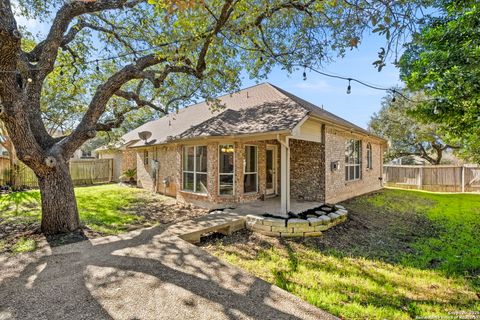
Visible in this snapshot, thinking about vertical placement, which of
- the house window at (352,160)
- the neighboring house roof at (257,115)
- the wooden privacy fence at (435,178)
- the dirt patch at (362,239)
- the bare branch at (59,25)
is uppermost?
the bare branch at (59,25)

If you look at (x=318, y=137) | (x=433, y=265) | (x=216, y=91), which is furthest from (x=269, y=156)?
(x=433, y=265)

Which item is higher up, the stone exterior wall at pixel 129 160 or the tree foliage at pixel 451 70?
the tree foliage at pixel 451 70

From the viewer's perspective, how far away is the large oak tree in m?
4.68

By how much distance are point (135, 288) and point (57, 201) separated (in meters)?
3.80

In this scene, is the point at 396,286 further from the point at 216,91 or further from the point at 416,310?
the point at 216,91

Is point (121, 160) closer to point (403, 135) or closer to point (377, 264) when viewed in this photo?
point (377, 264)

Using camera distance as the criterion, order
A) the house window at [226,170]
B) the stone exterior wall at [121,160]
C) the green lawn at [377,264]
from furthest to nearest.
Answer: the stone exterior wall at [121,160] < the house window at [226,170] < the green lawn at [377,264]

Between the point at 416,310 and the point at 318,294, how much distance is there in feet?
4.23

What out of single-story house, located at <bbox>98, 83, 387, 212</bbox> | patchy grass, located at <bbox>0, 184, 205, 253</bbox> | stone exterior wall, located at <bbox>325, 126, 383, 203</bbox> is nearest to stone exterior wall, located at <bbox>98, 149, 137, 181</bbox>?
patchy grass, located at <bbox>0, 184, 205, 253</bbox>

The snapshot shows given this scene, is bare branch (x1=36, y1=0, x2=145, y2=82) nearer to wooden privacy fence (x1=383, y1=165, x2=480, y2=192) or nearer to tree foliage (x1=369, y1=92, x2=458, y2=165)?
wooden privacy fence (x1=383, y1=165, x2=480, y2=192)

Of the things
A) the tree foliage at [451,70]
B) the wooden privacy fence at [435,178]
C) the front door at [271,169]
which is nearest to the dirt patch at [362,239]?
the tree foliage at [451,70]

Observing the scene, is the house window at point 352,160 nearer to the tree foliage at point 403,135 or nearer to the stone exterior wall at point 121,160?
the tree foliage at point 403,135

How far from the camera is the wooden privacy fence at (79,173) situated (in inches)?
534

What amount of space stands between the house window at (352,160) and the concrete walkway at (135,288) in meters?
8.97
